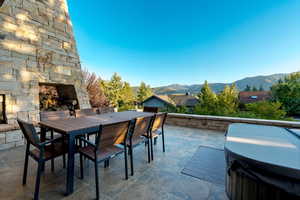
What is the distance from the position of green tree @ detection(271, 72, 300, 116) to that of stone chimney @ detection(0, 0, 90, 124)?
16098mm

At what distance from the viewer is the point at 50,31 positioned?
3824mm

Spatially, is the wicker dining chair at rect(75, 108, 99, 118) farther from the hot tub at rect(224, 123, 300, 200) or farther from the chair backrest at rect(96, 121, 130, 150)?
the hot tub at rect(224, 123, 300, 200)

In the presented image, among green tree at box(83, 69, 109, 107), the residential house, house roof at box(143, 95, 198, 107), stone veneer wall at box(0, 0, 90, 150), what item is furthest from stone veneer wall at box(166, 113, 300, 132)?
house roof at box(143, 95, 198, 107)

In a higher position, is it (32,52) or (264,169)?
(32,52)

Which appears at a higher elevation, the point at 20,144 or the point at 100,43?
the point at 100,43

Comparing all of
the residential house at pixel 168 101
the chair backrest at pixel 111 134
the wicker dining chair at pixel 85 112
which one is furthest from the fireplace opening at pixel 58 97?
the residential house at pixel 168 101

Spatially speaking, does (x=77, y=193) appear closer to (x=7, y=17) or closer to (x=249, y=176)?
(x=249, y=176)

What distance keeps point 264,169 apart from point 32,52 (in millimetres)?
5072

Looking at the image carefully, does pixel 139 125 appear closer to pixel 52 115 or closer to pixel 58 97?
pixel 52 115

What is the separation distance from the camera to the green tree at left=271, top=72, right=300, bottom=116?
10.7m

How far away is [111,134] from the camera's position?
1537mm

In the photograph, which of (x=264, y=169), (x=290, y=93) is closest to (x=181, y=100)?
(x=290, y=93)

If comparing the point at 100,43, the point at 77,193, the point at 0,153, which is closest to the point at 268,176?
the point at 77,193

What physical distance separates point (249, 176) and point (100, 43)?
9.21 metres
